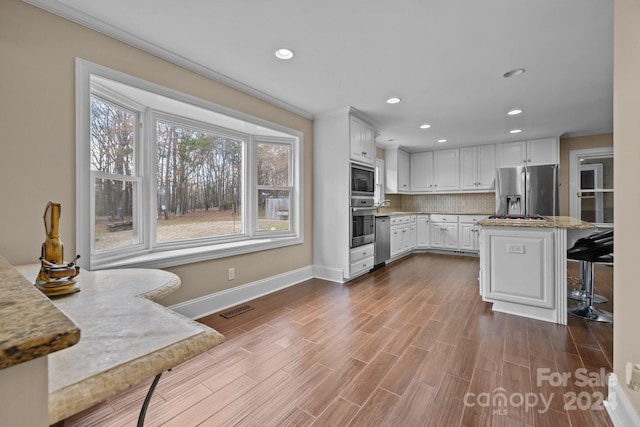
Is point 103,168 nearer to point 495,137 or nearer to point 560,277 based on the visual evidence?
point 560,277

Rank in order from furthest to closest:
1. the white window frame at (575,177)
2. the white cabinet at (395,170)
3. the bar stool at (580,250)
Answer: the white cabinet at (395,170), the white window frame at (575,177), the bar stool at (580,250)

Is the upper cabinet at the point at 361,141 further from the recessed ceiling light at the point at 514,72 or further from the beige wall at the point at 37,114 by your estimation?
the beige wall at the point at 37,114

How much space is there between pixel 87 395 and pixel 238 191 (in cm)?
306

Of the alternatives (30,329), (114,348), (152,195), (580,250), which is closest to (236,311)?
(152,195)

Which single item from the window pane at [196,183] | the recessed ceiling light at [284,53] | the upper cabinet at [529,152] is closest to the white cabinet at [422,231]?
the upper cabinet at [529,152]

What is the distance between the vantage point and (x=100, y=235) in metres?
2.24

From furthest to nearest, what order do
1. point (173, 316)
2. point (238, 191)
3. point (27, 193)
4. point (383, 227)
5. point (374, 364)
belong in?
point (383, 227) < point (238, 191) < point (374, 364) < point (27, 193) < point (173, 316)

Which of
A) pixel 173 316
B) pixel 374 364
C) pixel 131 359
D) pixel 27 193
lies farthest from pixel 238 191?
pixel 131 359

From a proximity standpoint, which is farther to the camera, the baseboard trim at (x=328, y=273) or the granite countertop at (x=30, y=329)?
the baseboard trim at (x=328, y=273)

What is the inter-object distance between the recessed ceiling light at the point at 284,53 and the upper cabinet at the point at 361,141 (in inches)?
59.1

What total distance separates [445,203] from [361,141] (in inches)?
138

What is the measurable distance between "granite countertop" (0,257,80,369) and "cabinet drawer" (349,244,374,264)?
11.3ft

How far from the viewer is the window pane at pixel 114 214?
2223 millimetres

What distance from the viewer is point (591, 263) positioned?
259 centimetres
